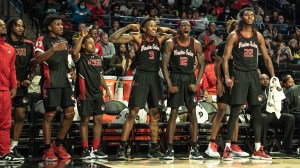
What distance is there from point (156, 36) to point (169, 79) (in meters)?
0.80

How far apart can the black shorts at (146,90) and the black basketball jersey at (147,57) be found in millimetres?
80

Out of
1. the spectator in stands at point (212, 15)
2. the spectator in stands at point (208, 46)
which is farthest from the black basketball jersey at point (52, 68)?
the spectator in stands at point (212, 15)

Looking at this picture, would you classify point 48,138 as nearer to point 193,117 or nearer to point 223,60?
point 193,117

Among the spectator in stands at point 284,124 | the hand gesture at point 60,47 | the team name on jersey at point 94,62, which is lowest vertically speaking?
the spectator in stands at point 284,124

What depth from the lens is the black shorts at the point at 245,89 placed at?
9.27m

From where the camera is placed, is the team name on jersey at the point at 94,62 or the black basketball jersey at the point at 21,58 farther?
the team name on jersey at the point at 94,62

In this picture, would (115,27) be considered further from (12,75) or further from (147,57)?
(12,75)

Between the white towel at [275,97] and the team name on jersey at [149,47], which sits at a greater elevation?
the team name on jersey at [149,47]

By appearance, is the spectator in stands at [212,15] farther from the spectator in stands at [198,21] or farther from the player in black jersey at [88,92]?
the player in black jersey at [88,92]

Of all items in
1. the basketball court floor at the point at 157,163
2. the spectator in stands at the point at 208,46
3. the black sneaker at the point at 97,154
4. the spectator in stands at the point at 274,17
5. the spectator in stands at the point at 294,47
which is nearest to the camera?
the basketball court floor at the point at 157,163

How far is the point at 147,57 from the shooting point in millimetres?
9469

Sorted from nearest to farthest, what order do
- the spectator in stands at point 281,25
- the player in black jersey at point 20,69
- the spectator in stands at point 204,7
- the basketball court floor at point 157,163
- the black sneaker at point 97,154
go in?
the basketball court floor at point 157,163
the player in black jersey at point 20,69
the black sneaker at point 97,154
the spectator in stands at point 281,25
the spectator in stands at point 204,7

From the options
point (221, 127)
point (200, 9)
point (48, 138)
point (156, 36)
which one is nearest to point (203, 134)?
point (221, 127)

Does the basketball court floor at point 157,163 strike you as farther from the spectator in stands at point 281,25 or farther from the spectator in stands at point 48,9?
the spectator in stands at point 281,25
